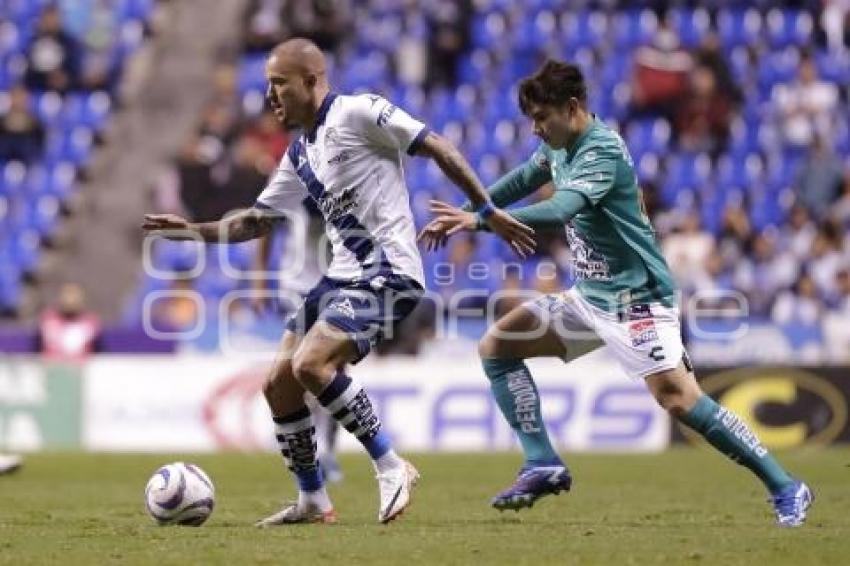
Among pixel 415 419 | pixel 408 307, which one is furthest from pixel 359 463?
pixel 408 307

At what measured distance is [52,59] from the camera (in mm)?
24172

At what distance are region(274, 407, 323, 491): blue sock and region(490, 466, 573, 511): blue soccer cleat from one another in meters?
0.98

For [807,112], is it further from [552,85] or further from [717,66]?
[552,85]

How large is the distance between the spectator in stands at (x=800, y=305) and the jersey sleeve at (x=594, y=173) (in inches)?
386

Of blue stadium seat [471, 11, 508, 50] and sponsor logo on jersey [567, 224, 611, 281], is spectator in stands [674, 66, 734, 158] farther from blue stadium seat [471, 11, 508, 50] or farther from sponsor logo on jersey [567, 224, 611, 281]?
sponsor logo on jersey [567, 224, 611, 281]

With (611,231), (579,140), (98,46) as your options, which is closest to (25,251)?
(98,46)

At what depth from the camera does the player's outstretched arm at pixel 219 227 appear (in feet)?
29.6

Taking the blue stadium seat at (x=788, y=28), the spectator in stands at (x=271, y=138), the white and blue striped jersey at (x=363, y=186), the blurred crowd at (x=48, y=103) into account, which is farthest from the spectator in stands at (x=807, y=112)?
the white and blue striped jersey at (x=363, y=186)

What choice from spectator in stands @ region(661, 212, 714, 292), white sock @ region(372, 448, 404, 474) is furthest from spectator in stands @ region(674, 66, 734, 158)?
white sock @ region(372, 448, 404, 474)

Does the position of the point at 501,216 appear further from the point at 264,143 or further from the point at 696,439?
the point at 264,143

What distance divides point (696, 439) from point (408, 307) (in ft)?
29.4

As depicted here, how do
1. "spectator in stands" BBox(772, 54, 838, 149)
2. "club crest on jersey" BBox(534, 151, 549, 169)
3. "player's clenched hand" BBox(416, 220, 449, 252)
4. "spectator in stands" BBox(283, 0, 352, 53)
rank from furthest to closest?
"spectator in stands" BBox(283, 0, 352, 53), "spectator in stands" BBox(772, 54, 838, 149), "club crest on jersey" BBox(534, 151, 549, 169), "player's clenched hand" BBox(416, 220, 449, 252)

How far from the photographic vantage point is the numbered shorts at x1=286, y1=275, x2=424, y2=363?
8.73m

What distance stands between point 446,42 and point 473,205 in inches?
586
